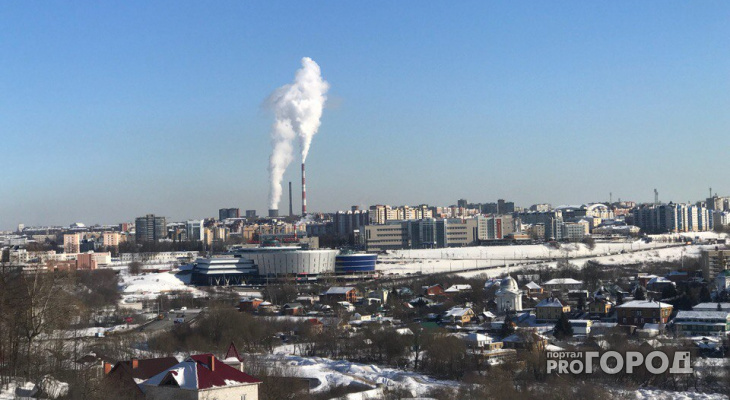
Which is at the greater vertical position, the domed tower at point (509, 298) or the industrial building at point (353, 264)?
the industrial building at point (353, 264)

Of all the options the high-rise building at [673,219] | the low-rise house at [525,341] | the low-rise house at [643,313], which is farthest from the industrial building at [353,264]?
the high-rise building at [673,219]

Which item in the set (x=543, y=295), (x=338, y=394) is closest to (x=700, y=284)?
(x=543, y=295)

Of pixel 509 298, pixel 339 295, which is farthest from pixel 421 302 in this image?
pixel 339 295

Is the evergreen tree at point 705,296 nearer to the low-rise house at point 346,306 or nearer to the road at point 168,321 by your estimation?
the low-rise house at point 346,306

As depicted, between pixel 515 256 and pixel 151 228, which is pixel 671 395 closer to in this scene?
pixel 515 256

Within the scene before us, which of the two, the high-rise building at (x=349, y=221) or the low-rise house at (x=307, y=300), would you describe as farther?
the high-rise building at (x=349, y=221)
